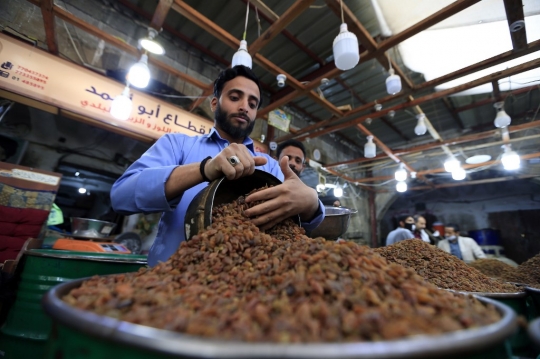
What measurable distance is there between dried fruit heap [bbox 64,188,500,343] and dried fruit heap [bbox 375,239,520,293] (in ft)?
2.73

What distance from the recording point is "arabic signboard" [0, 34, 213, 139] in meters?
3.33

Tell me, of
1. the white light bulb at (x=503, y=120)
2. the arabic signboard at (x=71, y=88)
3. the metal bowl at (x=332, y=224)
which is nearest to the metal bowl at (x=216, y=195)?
the metal bowl at (x=332, y=224)

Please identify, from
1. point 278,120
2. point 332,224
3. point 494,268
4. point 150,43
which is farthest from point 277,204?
point 278,120

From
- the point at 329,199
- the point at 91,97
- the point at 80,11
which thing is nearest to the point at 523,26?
the point at 91,97

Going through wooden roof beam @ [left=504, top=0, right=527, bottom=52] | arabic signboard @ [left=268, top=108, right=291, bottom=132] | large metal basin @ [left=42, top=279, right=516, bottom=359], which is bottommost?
large metal basin @ [left=42, top=279, right=516, bottom=359]

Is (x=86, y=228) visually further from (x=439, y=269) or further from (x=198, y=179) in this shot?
(x=439, y=269)

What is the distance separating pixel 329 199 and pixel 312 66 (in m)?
7.54

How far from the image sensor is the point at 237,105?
203 cm

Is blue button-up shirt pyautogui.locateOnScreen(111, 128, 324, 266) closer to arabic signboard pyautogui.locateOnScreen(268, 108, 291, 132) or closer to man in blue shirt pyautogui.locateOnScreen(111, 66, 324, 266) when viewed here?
man in blue shirt pyautogui.locateOnScreen(111, 66, 324, 266)

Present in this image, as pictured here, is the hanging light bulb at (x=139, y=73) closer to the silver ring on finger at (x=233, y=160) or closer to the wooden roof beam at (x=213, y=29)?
the wooden roof beam at (x=213, y=29)

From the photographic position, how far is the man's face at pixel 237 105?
2.03 m

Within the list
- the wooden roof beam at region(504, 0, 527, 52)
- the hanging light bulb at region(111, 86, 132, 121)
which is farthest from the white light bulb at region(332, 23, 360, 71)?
the hanging light bulb at region(111, 86, 132, 121)

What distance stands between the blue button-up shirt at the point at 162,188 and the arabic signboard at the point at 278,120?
3303 millimetres

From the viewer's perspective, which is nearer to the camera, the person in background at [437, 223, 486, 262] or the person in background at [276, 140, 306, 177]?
the person in background at [276, 140, 306, 177]
